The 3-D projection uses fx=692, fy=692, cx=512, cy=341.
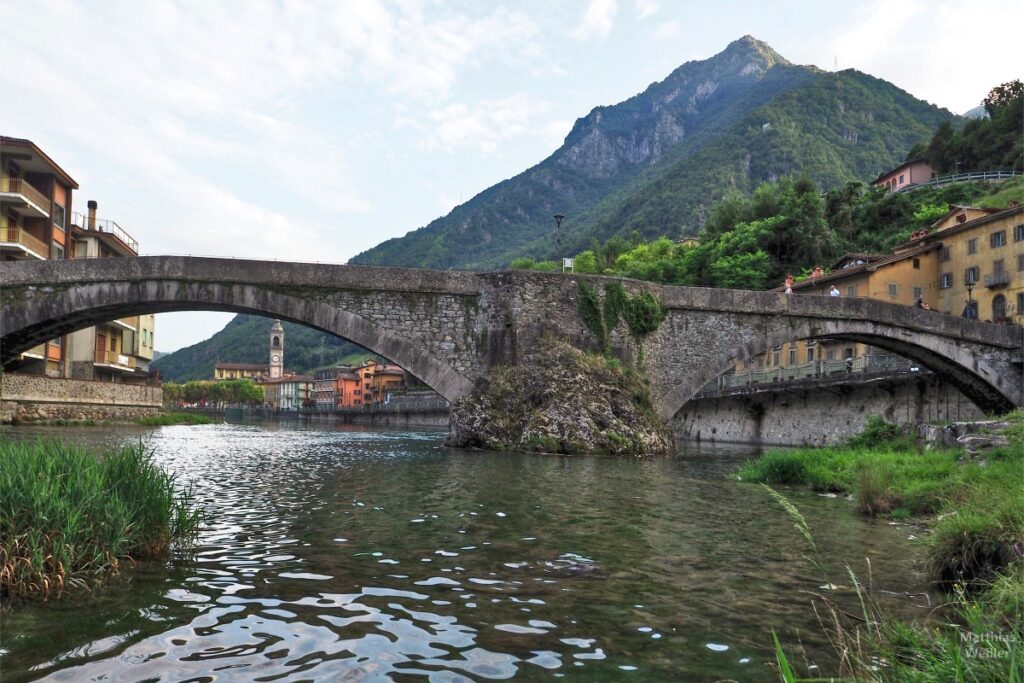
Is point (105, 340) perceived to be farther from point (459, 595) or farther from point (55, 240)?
point (459, 595)

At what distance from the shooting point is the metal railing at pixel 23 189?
37.1 m

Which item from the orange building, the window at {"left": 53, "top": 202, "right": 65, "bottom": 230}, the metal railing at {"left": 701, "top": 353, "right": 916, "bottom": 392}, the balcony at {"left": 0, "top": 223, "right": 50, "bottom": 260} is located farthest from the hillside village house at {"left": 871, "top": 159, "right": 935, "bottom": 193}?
the balcony at {"left": 0, "top": 223, "right": 50, "bottom": 260}

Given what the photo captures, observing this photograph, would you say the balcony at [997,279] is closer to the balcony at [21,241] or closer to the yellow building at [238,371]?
the balcony at [21,241]

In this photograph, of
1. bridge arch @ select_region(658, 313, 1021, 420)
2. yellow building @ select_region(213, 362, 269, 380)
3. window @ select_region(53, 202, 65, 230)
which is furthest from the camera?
yellow building @ select_region(213, 362, 269, 380)

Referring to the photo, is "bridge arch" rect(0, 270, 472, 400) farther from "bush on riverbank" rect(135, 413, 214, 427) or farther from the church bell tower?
the church bell tower

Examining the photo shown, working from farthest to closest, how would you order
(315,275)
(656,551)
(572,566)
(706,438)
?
(706,438)
(315,275)
(656,551)
(572,566)

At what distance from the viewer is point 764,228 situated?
65438 millimetres

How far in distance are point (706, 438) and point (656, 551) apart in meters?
43.1

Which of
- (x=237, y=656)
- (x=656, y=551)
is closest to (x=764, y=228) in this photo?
(x=656, y=551)

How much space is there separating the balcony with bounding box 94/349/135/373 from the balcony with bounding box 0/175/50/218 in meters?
10.7

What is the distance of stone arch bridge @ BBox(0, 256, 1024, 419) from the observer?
72.9ft

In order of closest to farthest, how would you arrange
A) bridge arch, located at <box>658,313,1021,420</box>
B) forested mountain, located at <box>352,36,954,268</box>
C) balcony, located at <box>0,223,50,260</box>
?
bridge arch, located at <box>658,313,1021,420</box>, balcony, located at <box>0,223,50,260</box>, forested mountain, located at <box>352,36,954,268</box>

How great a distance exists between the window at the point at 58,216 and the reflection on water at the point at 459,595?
39.3 m

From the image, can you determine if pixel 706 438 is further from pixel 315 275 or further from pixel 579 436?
pixel 315 275
